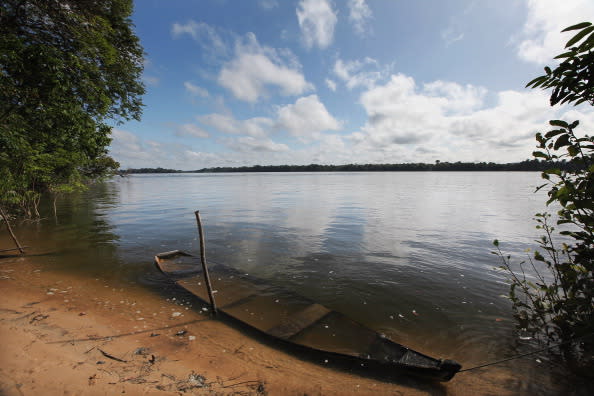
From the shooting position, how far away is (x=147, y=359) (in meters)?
5.70

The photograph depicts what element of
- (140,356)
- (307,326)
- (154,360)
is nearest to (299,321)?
(307,326)

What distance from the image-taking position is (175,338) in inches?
265

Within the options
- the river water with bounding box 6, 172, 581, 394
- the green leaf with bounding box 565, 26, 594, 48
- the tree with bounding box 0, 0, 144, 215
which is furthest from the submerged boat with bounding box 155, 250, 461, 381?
the tree with bounding box 0, 0, 144, 215

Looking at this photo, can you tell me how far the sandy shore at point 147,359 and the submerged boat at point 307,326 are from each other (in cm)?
37

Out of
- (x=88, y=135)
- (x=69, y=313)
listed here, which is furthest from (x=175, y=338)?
(x=88, y=135)

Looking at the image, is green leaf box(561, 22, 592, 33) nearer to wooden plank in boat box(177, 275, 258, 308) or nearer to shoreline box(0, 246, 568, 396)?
shoreline box(0, 246, 568, 396)

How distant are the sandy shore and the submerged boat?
1.21 feet

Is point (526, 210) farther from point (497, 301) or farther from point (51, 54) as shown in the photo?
point (51, 54)

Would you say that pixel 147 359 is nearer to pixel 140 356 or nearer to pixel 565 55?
pixel 140 356

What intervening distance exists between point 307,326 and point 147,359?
414cm

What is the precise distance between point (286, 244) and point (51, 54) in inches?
565

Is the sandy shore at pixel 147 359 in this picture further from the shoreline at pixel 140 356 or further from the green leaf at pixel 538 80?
the green leaf at pixel 538 80

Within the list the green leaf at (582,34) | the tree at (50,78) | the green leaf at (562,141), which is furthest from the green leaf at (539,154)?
the tree at (50,78)

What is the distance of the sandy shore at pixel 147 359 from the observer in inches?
191
